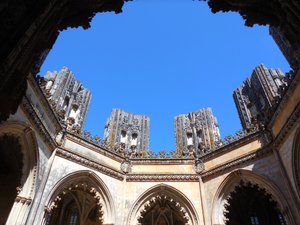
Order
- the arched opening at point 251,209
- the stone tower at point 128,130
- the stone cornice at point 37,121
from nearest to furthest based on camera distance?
the stone cornice at point 37,121, the arched opening at point 251,209, the stone tower at point 128,130

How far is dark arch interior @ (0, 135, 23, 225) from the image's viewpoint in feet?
35.4

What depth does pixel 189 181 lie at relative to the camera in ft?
45.0

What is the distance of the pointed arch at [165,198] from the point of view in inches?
492

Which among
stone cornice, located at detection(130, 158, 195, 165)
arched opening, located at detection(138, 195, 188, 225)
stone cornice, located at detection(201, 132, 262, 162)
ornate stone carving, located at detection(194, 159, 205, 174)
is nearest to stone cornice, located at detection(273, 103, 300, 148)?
stone cornice, located at detection(201, 132, 262, 162)

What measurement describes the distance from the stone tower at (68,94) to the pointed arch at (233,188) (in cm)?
1455

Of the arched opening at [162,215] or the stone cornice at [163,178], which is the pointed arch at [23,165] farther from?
the arched opening at [162,215]

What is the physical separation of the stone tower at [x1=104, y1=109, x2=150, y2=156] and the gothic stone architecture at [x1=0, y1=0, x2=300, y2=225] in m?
13.2

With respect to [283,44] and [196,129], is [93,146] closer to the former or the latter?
[283,44]

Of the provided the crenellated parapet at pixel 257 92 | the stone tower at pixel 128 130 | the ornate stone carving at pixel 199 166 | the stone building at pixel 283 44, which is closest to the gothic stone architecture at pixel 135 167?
the ornate stone carving at pixel 199 166

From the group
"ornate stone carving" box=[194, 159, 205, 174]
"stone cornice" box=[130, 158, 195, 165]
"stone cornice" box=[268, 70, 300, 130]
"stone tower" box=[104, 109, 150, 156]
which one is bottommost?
"ornate stone carving" box=[194, 159, 205, 174]

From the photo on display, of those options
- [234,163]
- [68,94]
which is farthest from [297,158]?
[68,94]

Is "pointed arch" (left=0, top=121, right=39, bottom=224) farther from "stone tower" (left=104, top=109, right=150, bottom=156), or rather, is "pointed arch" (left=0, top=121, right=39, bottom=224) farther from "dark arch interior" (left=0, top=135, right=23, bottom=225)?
"stone tower" (left=104, top=109, right=150, bottom=156)

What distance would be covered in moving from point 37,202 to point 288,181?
34.6 ft

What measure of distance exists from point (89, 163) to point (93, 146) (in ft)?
3.98
